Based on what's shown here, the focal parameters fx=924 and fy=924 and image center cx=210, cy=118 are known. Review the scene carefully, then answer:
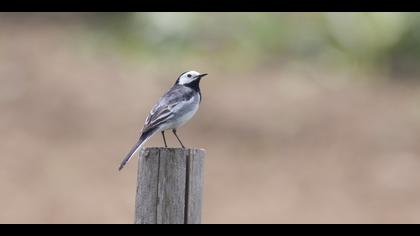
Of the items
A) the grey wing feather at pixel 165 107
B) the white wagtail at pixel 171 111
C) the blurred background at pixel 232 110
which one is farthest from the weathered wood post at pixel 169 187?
the blurred background at pixel 232 110

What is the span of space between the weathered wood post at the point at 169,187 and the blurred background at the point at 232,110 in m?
7.64

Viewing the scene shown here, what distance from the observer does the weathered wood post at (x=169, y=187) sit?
5.92 metres

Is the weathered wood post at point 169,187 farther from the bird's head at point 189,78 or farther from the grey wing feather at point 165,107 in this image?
the bird's head at point 189,78

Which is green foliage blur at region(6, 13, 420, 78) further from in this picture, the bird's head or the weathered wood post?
the weathered wood post

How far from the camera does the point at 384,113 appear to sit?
17000mm

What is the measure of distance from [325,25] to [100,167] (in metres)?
5.98

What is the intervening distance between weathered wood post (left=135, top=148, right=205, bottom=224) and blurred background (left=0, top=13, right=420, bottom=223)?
301 inches

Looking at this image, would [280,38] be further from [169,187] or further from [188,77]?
[169,187]

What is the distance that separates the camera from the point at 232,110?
55.1ft

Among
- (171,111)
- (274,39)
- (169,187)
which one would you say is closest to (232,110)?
(274,39)

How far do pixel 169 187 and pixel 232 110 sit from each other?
10.9 meters
